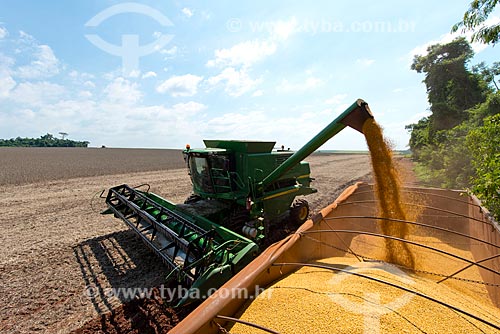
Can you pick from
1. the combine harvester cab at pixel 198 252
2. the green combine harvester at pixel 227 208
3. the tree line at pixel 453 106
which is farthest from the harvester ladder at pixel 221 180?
the tree line at pixel 453 106

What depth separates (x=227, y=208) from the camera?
5.24 metres

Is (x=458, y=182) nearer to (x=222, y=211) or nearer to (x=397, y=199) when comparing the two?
(x=397, y=199)

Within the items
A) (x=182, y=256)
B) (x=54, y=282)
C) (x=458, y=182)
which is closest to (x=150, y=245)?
(x=182, y=256)

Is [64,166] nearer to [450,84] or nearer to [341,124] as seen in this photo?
[341,124]

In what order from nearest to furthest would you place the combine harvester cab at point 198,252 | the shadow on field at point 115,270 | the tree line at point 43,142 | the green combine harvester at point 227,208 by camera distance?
the combine harvester cab at point 198,252
the green combine harvester at point 227,208
the shadow on field at point 115,270
the tree line at point 43,142

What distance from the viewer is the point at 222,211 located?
5137 mm

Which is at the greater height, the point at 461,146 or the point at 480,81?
the point at 480,81

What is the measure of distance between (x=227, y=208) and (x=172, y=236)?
1949 mm

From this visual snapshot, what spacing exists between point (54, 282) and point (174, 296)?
6.89 feet

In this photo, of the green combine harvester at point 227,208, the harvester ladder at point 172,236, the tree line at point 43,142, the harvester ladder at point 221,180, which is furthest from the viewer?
the tree line at point 43,142

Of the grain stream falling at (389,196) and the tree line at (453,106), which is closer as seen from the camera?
the grain stream falling at (389,196)

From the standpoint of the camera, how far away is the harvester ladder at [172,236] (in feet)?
9.66

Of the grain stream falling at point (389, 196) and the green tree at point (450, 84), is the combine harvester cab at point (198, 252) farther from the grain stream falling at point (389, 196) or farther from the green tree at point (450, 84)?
the green tree at point (450, 84)

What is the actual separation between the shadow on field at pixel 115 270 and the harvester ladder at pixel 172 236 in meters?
0.55
